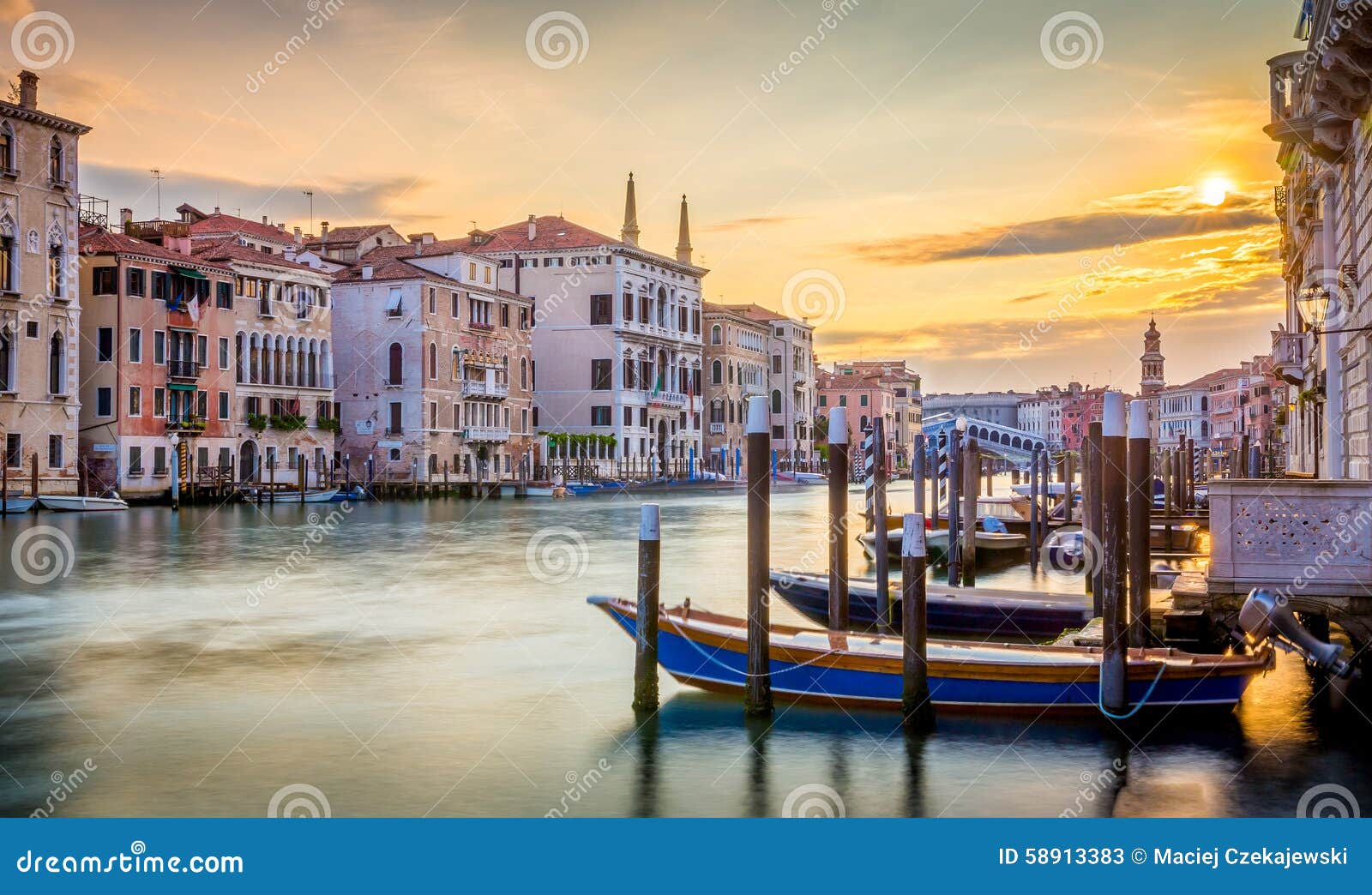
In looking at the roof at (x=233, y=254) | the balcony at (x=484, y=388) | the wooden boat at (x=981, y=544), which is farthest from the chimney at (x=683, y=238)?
the wooden boat at (x=981, y=544)

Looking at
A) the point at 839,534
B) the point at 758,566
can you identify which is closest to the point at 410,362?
the point at 839,534

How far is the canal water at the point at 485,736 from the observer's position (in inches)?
291

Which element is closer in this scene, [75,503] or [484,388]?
[75,503]

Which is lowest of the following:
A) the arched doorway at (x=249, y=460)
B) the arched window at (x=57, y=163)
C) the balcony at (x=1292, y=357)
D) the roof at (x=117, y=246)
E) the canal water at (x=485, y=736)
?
the canal water at (x=485, y=736)

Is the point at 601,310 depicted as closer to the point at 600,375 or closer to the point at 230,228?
the point at 600,375

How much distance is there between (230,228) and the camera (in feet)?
136

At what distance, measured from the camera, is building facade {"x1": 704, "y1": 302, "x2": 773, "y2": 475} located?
63.0 meters

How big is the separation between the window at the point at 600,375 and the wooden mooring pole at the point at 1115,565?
4406 cm

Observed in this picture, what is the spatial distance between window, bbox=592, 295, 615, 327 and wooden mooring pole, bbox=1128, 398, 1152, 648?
145ft

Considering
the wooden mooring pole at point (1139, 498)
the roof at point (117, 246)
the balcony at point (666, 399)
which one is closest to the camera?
the wooden mooring pole at point (1139, 498)

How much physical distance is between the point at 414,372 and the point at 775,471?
93.8 feet

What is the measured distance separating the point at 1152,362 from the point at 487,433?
1961 inches

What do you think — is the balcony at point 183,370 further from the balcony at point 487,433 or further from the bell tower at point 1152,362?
the bell tower at point 1152,362
